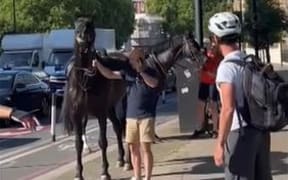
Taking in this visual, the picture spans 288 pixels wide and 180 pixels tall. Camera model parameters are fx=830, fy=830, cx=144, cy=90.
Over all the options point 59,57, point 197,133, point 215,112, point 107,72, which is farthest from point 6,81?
point 107,72

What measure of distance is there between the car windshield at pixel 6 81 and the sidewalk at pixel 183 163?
36.1ft

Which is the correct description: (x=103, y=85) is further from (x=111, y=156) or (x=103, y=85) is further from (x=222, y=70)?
(x=222, y=70)

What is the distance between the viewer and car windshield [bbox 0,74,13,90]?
26345 millimetres

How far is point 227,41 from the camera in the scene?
262 inches

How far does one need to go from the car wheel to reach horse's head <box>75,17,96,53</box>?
16.2m

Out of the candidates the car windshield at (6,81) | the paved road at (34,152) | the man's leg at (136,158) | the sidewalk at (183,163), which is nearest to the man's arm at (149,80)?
the man's leg at (136,158)

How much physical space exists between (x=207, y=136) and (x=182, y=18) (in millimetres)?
73395

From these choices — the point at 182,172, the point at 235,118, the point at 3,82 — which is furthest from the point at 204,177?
the point at 3,82

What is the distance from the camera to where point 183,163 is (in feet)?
42.1

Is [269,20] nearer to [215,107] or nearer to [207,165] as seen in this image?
[215,107]

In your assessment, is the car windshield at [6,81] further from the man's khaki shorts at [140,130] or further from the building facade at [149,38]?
the man's khaki shorts at [140,130]

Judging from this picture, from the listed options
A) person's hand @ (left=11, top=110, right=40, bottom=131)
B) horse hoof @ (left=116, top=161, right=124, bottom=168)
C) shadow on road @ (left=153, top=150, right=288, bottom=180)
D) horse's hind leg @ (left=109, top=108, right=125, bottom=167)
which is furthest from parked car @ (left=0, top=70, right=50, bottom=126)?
person's hand @ (left=11, top=110, right=40, bottom=131)

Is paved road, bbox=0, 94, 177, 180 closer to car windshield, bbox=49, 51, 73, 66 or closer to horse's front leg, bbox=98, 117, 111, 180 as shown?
horse's front leg, bbox=98, 117, 111, 180

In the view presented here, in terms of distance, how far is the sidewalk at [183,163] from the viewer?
11.6 metres
